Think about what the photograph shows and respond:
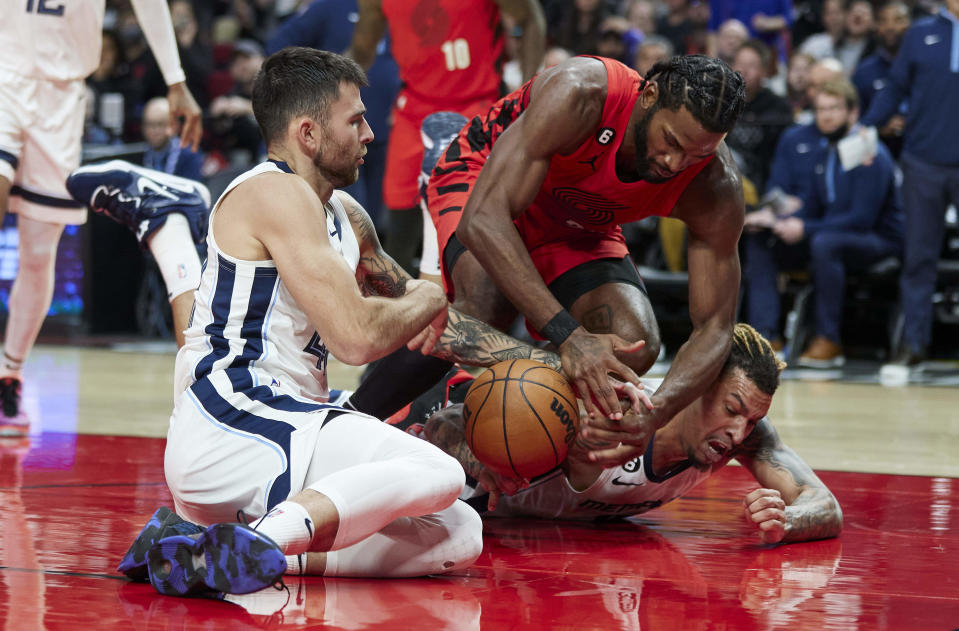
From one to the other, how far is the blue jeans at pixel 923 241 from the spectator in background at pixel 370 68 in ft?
10.9

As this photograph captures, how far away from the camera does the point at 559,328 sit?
3203mm

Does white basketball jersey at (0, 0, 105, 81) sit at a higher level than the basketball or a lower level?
higher

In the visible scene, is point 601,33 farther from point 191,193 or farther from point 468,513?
point 468,513

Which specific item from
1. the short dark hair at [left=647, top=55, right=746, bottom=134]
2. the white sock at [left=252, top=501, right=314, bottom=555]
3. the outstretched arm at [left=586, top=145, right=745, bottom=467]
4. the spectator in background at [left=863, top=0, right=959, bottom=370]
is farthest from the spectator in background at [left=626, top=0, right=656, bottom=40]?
the white sock at [left=252, top=501, right=314, bottom=555]

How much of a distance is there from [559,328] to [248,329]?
91cm

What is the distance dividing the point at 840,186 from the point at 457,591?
19.5 feet

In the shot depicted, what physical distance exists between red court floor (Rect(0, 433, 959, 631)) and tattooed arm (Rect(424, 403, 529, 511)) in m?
0.14

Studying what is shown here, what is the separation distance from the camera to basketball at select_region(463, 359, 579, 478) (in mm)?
2990

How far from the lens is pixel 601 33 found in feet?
31.4

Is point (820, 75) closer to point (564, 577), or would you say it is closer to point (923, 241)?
point (923, 241)

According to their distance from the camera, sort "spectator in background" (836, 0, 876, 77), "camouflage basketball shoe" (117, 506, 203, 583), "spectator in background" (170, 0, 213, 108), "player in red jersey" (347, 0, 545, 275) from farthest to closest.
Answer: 1. "spectator in background" (170, 0, 213, 108)
2. "spectator in background" (836, 0, 876, 77)
3. "player in red jersey" (347, 0, 545, 275)
4. "camouflage basketball shoe" (117, 506, 203, 583)

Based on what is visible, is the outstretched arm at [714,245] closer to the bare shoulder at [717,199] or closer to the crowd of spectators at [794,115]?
the bare shoulder at [717,199]

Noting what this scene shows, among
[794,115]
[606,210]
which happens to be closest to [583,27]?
[794,115]

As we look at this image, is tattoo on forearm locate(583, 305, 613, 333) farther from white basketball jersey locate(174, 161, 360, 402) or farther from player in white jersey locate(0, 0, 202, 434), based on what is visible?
player in white jersey locate(0, 0, 202, 434)
